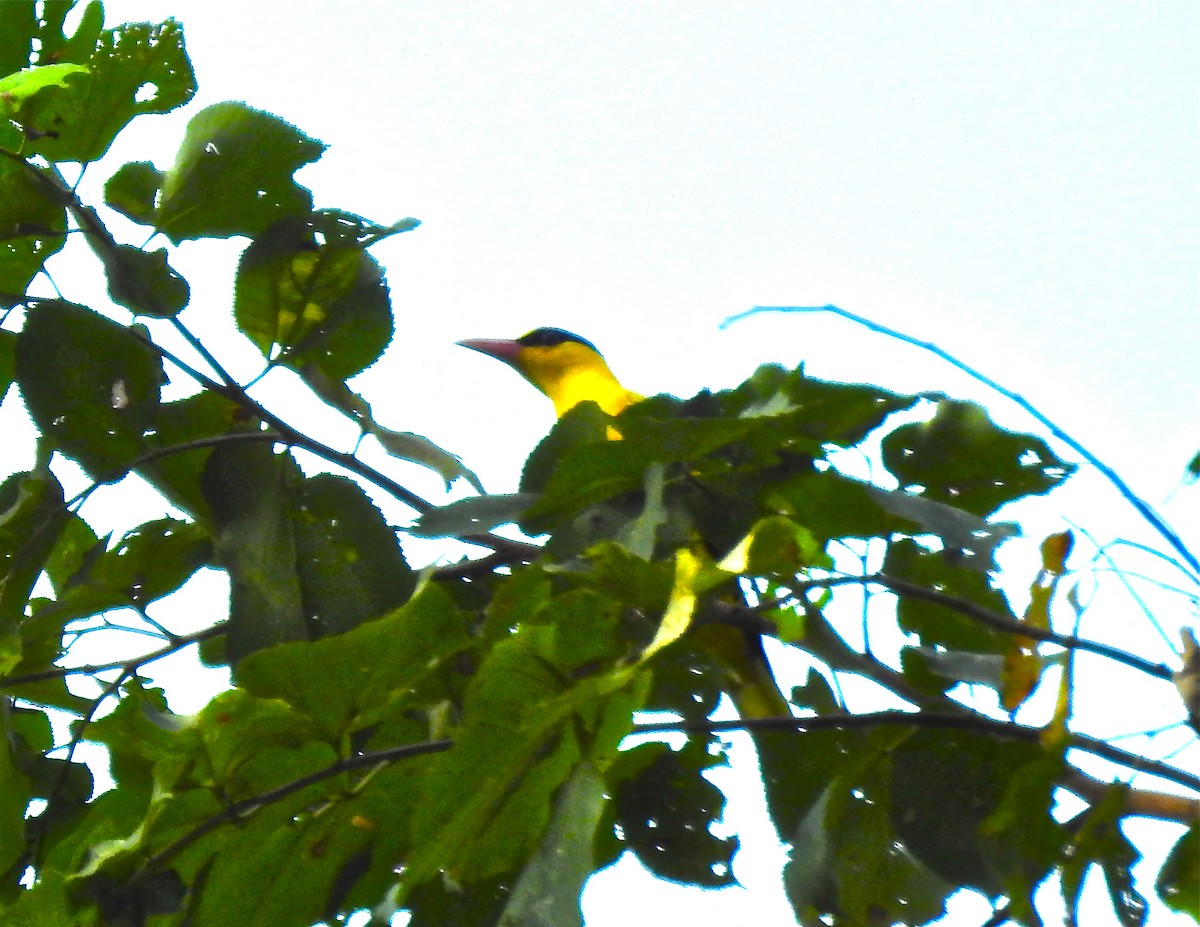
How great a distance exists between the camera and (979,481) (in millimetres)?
1293

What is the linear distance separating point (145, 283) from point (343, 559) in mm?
350

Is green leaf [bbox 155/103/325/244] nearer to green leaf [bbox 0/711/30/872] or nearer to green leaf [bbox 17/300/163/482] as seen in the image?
green leaf [bbox 17/300/163/482]

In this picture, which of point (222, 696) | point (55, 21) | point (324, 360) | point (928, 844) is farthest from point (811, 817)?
point (55, 21)

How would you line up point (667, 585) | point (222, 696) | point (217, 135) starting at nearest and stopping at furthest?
point (667, 585), point (222, 696), point (217, 135)

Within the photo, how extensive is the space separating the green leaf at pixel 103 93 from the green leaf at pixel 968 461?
0.82 m

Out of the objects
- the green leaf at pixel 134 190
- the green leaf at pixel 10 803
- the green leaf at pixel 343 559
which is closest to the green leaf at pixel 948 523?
the green leaf at pixel 343 559

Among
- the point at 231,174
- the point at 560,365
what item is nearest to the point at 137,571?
the point at 231,174

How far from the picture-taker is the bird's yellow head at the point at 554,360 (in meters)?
3.98

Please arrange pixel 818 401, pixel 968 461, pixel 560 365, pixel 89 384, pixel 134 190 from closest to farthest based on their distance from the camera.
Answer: pixel 818 401 < pixel 968 461 < pixel 89 384 < pixel 134 190 < pixel 560 365

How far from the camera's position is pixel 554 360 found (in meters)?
4.12

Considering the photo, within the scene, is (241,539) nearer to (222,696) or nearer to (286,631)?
(286,631)

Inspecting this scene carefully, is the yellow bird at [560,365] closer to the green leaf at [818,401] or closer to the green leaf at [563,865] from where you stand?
the green leaf at [818,401]

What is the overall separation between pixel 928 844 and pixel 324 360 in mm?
736

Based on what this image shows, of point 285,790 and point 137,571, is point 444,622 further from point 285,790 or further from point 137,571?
point 137,571
